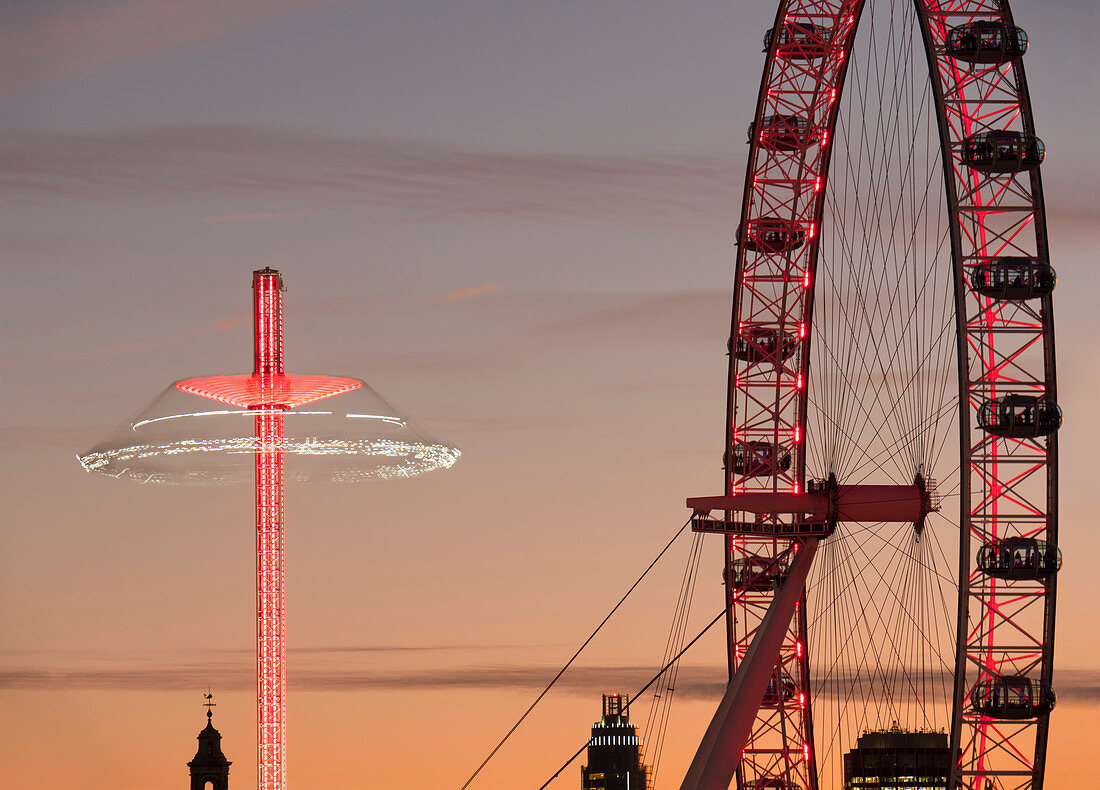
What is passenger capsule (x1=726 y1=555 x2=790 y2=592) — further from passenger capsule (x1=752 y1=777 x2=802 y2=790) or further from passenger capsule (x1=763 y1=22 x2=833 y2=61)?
passenger capsule (x1=763 y1=22 x2=833 y2=61)

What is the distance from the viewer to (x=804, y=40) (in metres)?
66.4

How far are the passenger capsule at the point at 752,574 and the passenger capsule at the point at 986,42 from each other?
70.9 ft

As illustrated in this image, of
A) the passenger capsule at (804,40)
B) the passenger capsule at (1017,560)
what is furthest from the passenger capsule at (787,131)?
the passenger capsule at (1017,560)

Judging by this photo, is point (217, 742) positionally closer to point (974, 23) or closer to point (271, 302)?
point (271, 302)

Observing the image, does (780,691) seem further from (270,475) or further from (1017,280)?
(270,475)

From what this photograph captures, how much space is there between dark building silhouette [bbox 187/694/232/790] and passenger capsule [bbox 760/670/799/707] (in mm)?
86713

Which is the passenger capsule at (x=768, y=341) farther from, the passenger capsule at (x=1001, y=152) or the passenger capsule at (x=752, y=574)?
the passenger capsule at (x=1001, y=152)

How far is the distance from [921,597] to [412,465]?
984 inches

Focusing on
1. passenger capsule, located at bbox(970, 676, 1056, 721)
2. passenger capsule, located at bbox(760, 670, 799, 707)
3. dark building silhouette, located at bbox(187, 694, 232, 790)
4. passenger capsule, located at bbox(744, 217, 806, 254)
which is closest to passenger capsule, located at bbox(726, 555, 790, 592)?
passenger capsule, located at bbox(760, 670, 799, 707)

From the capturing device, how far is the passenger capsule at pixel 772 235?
68.6m

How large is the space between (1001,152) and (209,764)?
110m

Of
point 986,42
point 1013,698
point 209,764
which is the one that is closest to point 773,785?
point 1013,698

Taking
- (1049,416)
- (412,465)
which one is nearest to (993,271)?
(1049,416)

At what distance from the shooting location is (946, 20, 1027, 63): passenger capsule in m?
53.1
